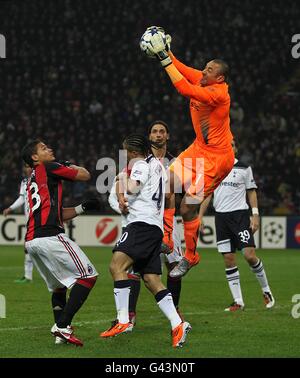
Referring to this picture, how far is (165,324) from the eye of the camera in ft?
33.5

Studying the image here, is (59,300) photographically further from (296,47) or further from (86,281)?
(296,47)

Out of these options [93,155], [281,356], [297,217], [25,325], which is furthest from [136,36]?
[281,356]

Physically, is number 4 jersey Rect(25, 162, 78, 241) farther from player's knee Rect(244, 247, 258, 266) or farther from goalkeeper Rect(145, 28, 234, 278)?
player's knee Rect(244, 247, 258, 266)

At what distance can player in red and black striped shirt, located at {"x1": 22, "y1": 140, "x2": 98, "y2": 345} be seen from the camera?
8.51 m

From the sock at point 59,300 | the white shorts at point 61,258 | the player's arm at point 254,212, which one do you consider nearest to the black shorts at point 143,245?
the white shorts at point 61,258

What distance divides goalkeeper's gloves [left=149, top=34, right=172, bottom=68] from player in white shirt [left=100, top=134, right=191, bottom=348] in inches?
42.8

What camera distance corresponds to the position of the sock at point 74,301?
8.54 metres

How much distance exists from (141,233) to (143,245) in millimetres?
126

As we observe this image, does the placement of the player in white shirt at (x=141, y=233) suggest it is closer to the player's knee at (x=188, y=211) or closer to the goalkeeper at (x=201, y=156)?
the goalkeeper at (x=201, y=156)

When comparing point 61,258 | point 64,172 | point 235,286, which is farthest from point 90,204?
point 235,286

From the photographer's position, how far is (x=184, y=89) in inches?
369

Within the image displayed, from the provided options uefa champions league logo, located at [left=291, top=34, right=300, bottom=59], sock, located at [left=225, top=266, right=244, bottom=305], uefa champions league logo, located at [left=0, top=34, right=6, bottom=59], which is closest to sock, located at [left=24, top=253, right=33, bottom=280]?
sock, located at [left=225, top=266, right=244, bottom=305]
